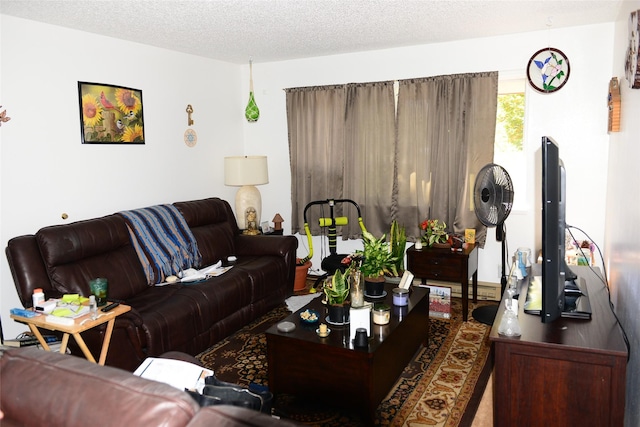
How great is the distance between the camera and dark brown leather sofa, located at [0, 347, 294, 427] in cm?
105

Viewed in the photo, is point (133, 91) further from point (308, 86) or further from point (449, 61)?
point (449, 61)

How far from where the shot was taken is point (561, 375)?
181cm

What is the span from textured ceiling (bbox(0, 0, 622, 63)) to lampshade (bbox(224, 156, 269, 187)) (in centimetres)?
109

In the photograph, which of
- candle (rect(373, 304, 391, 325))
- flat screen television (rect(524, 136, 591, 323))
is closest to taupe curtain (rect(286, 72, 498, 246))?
candle (rect(373, 304, 391, 325))

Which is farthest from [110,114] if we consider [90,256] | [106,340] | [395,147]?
[395,147]

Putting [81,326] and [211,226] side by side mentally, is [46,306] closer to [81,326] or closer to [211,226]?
[81,326]

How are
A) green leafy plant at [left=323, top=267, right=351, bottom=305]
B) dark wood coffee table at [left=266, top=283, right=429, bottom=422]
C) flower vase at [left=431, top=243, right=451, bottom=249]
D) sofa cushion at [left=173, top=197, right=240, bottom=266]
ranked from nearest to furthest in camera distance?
dark wood coffee table at [left=266, top=283, right=429, bottom=422] < green leafy plant at [left=323, top=267, right=351, bottom=305] < flower vase at [left=431, top=243, right=451, bottom=249] < sofa cushion at [left=173, top=197, right=240, bottom=266]

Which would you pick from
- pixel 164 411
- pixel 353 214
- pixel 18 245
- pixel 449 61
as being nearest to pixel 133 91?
pixel 18 245

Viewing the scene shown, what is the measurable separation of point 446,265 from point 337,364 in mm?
1893

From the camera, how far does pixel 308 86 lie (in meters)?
5.27

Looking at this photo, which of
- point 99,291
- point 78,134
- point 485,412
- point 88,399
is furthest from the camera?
point 78,134

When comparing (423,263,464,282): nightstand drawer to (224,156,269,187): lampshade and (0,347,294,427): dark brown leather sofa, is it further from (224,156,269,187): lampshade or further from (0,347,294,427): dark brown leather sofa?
(0,347,294,427): dark brown leather sofa

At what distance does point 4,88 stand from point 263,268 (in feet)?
7.59

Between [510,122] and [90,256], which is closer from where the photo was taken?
[90,256]
